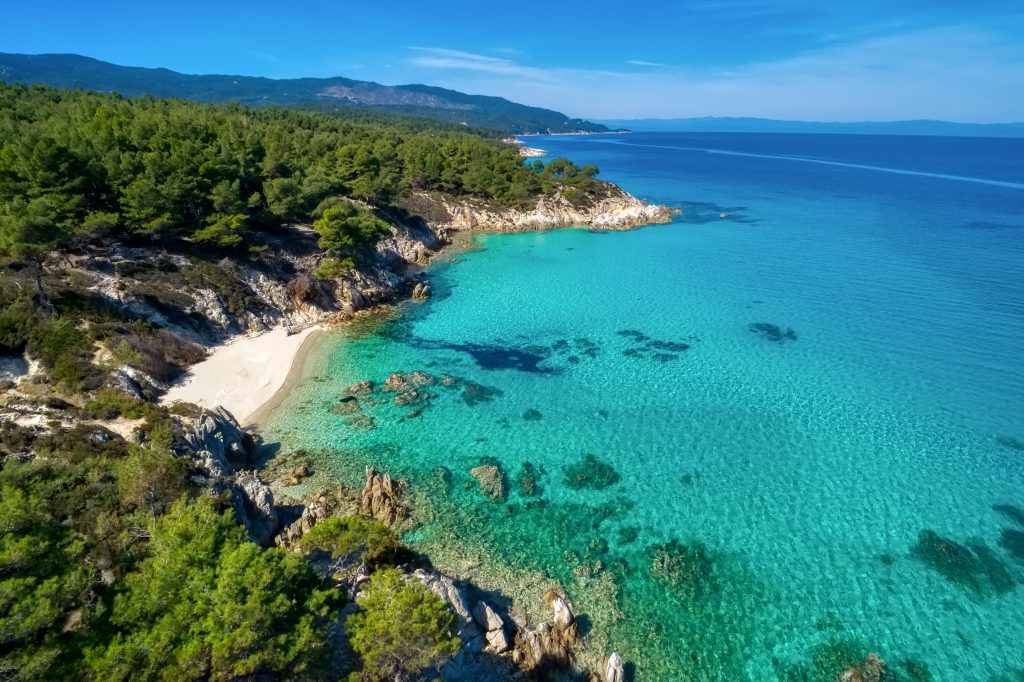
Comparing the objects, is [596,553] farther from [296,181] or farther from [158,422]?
[296,181]

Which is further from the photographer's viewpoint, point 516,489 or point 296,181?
point 296,181

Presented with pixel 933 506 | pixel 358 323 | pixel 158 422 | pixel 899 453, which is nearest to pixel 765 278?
pixel 899 453

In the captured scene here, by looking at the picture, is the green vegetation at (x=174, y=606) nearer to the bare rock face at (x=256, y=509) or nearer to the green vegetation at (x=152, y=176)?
the bare rock face at (x=256, y=509)

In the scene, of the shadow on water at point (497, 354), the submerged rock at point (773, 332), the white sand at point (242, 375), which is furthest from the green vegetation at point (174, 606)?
the submerged rock at point (773, 332)

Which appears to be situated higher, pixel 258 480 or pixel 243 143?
pixel 243 143

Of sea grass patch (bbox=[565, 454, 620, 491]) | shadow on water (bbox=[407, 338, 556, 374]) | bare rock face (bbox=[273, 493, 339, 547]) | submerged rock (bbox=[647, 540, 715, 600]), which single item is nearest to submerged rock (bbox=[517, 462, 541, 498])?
sea grass patch (bbox=[565, 454, 620, 491])

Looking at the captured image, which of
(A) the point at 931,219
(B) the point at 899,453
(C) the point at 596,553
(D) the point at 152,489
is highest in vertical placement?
(A) the point at 931,219

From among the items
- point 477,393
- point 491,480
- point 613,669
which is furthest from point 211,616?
point 477,393
